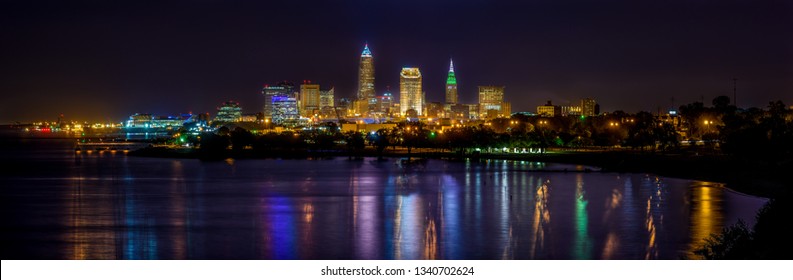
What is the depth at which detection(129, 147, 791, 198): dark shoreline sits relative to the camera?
30.8m

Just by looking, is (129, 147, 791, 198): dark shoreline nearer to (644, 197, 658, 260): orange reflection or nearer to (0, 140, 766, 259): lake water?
(0, 140, 766, 259): lake water

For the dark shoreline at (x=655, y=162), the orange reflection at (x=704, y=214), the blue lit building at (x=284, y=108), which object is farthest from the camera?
the blue lit building at (x=284, y=108)

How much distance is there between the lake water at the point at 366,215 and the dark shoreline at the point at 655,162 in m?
1.34

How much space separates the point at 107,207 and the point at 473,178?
17.1 meters

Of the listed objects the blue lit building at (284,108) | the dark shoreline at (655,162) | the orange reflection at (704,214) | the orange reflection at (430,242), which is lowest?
the orange reflection at (430,242)

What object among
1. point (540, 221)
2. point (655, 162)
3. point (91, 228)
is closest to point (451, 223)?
point (540, 221)

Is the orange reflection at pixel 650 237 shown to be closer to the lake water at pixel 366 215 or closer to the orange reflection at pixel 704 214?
the lake water at pixel 366 215

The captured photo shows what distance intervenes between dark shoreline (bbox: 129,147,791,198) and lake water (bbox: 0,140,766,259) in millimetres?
1344

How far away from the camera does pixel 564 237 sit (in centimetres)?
2011

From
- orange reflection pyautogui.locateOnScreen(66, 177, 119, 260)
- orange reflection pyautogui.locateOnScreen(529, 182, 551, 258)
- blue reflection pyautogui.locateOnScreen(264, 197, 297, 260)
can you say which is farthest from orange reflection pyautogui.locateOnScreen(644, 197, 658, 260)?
orange reflection pyautogui.locateOnScreen(66, 177, 119, 260)

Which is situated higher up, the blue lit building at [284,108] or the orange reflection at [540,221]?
the blue lit building at [284,108]

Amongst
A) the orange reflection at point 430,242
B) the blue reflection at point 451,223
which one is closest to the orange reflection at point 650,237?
the blue reflection at point 451,223

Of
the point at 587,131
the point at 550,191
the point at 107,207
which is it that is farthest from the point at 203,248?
the point at 587,131

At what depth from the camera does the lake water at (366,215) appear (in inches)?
744
